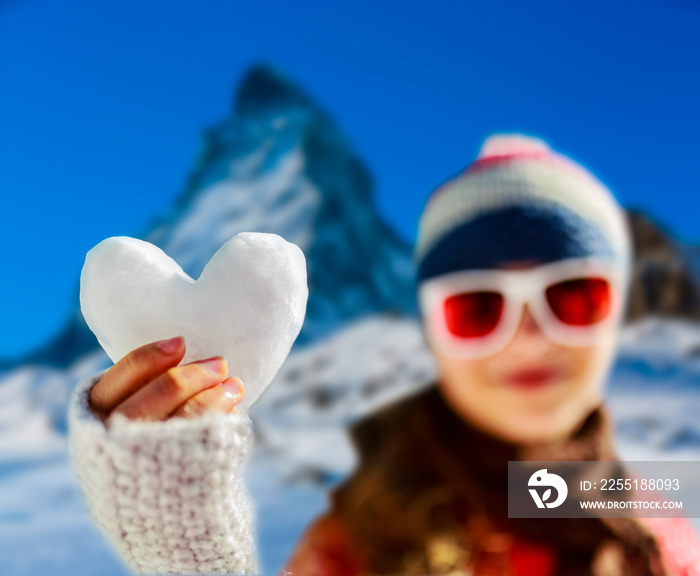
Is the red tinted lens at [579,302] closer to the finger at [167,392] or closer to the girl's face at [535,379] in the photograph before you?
the girl's face at [535,379]

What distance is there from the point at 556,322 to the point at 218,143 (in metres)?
4.04

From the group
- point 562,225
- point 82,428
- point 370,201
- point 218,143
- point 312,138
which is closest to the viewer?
point 82,428

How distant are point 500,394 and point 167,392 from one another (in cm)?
60

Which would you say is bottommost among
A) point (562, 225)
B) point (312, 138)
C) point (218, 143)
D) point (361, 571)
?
point (361, 571)

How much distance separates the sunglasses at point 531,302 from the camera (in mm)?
805

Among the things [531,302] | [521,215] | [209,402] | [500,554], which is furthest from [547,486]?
[209,402]

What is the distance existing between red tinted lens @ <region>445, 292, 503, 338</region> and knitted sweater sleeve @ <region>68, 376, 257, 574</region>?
510 mm

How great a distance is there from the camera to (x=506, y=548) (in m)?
0.89

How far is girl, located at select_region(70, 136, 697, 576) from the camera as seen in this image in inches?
31.7

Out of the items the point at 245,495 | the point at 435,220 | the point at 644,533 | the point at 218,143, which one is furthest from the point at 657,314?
the point at 218,143

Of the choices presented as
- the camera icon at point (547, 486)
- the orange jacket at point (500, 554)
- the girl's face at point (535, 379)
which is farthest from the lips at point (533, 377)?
the orange jacket at point (500, 554)

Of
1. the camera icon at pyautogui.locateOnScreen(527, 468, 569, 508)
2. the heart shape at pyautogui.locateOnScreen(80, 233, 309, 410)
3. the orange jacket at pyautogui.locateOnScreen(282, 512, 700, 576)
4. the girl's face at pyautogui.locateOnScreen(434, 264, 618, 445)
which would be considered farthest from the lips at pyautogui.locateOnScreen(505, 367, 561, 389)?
the heart shape at pyautogui.locateOnScreen(80, 233, 309, 410)

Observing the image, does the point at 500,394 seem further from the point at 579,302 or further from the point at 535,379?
the point at 579,302

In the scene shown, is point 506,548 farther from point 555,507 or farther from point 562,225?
point 562,225
